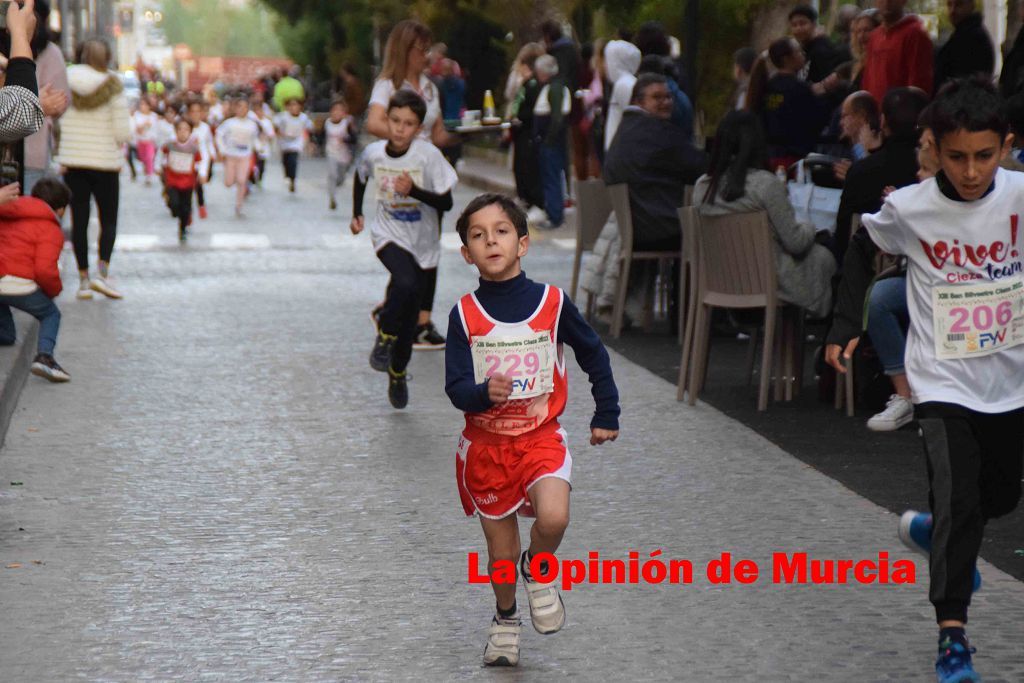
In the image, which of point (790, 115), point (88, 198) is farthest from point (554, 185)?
point (88, 198)

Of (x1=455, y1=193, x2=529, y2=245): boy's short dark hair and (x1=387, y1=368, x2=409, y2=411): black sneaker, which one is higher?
(x1=455, y1=193, x2=529, y2=245): boy's short dark hair

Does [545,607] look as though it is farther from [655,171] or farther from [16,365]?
[655,171]

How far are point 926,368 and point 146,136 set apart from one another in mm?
30461

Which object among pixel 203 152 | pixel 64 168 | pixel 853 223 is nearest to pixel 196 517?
pixel 853 223

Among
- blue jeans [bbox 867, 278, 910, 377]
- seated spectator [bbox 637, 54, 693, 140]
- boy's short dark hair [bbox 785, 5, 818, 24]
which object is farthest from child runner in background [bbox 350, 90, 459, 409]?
boy's short dark hair [bbox 785, 5, 818, 24]

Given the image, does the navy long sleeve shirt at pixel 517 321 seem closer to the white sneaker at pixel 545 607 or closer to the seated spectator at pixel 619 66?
the white sneaker at pixel 545 607

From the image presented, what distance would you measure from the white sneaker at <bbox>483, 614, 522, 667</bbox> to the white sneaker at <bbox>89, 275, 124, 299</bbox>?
10.1 m

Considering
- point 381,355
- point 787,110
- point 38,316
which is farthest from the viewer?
point 787,110

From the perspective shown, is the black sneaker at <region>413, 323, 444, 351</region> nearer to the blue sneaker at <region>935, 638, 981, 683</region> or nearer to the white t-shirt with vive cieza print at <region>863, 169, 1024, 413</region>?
the white t-shirt with vive cieza print at <region>863, 169, 1024, 413</region>

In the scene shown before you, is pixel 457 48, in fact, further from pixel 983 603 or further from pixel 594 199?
pixel 983 603

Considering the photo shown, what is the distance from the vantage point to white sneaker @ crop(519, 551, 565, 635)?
4.79 meters

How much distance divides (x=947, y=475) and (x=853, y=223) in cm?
452

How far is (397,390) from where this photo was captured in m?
9.21

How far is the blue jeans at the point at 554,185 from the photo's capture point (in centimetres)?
2120
